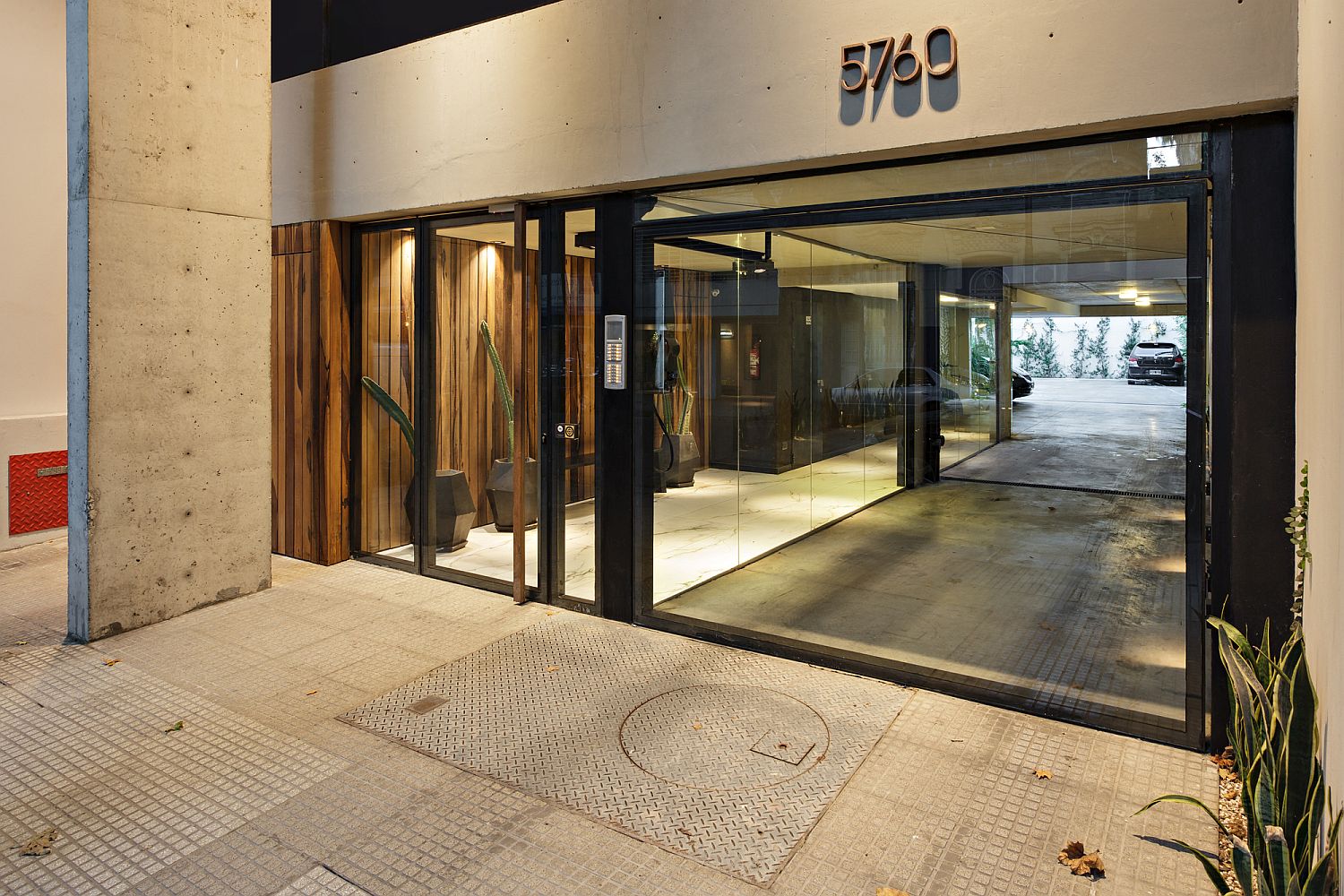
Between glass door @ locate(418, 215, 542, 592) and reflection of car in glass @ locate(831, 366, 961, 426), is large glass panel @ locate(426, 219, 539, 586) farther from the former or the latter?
reflection of car in glass @ locate(831, 366, 961, 426)

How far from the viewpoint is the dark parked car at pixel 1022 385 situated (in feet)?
12.4

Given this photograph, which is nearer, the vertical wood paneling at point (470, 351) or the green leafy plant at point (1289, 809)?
the green leafy plant at point (1289, 809)

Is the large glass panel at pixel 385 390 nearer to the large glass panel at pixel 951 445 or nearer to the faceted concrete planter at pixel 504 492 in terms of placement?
the faceted concrete planter at pixel 504 492

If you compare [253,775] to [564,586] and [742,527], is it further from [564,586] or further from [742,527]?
[742,527]

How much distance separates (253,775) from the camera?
2.99 m

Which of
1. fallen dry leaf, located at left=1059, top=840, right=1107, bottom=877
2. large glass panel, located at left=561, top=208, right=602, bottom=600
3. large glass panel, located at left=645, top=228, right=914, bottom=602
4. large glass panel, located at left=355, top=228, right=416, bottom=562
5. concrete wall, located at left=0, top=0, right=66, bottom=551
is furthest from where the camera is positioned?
concrete wall, located at left=0, top=0, right=66, bottom=551

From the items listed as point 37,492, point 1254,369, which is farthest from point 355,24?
point 1254,369

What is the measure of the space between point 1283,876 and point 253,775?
Result: 2974mm

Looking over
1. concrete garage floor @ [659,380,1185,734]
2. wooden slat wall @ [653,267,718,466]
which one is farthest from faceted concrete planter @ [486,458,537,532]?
concrete garage floor @ [659,380,1185,734]

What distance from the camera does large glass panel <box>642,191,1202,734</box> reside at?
3.37 metres

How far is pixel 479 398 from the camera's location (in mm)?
5367

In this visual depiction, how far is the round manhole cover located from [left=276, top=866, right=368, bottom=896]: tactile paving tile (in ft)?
3.47

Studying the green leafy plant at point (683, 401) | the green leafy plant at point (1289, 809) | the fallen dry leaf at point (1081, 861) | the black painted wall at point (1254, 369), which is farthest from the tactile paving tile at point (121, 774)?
the black painted wall at point (1254, 369)

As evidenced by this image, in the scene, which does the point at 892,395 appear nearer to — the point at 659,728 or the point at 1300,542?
the point at 1300,542
